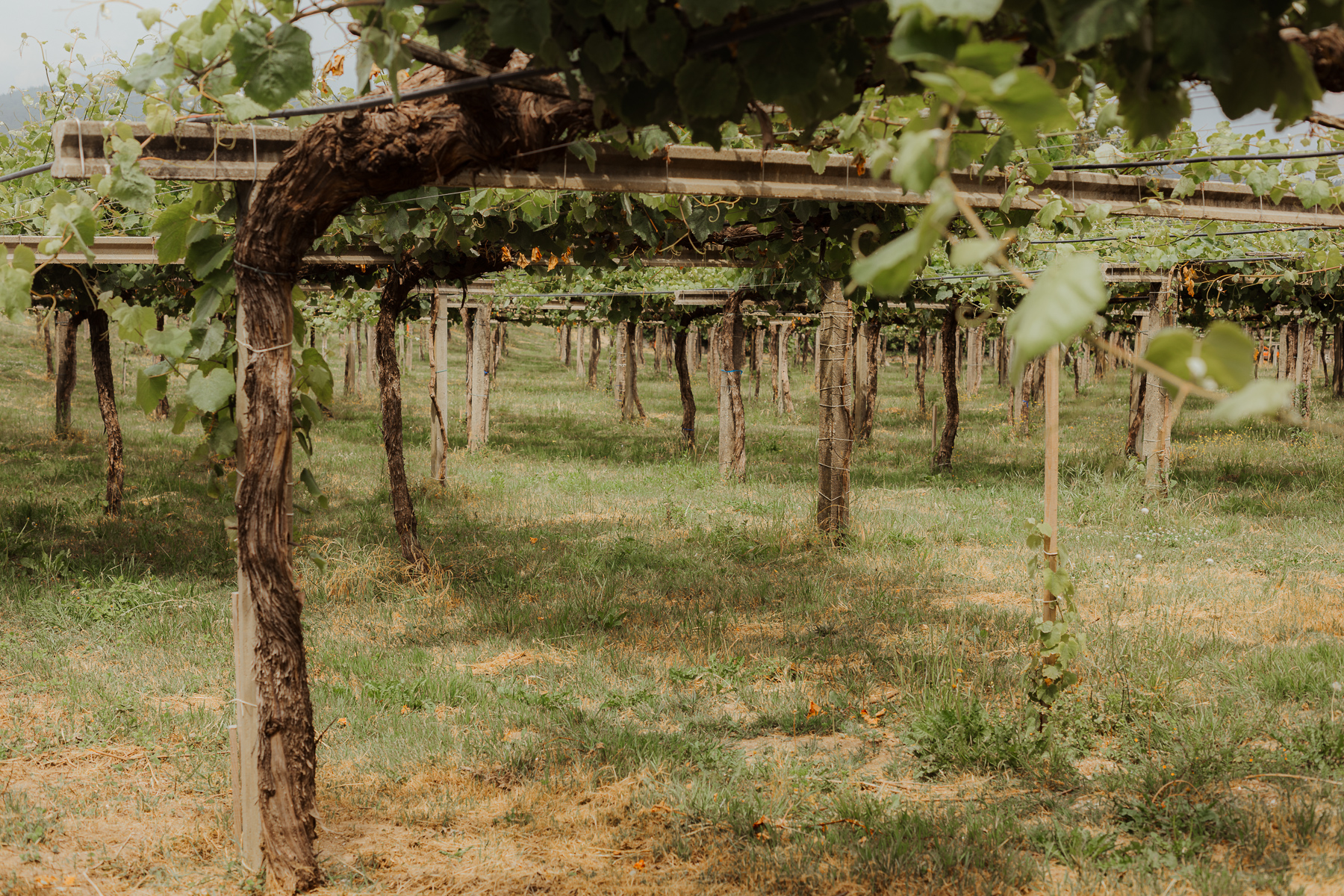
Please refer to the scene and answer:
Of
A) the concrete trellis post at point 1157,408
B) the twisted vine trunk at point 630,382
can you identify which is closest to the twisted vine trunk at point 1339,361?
the concrete trellis post at point 1157,408

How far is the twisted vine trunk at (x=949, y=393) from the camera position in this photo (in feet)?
45.6

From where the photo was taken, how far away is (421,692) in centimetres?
505

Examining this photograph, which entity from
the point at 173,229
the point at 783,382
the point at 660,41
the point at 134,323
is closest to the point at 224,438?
the point at 134,323

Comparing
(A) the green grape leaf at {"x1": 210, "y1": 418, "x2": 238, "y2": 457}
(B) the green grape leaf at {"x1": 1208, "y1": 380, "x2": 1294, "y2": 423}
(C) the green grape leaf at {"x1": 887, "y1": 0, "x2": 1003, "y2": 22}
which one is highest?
(C) the green grape leaf at {"x1": 887, "y1": 0, "x2": 1003, "y2": 22}

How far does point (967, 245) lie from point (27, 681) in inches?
237

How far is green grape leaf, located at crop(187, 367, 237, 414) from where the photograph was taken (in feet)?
9.61

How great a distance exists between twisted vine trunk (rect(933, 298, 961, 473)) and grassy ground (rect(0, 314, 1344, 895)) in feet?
11.5

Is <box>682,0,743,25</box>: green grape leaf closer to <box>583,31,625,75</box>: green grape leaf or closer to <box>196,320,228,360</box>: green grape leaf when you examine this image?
<box>583,31,625,75</box>: green grape leaf

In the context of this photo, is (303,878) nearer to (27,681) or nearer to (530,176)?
(530,176)

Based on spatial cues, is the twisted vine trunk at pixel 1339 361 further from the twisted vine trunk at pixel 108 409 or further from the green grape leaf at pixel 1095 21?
the green grape leaf at pixel 1095 21

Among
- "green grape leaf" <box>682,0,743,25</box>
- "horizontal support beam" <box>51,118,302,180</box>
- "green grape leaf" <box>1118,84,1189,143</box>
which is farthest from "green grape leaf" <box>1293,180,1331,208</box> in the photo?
"horizontal support beam" <box>51,118,302,180</box>

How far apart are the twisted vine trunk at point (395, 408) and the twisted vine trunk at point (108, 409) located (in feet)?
11.4

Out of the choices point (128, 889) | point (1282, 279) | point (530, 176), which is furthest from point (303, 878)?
point (1282, 279)

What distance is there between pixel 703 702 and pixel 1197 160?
3.53 m
